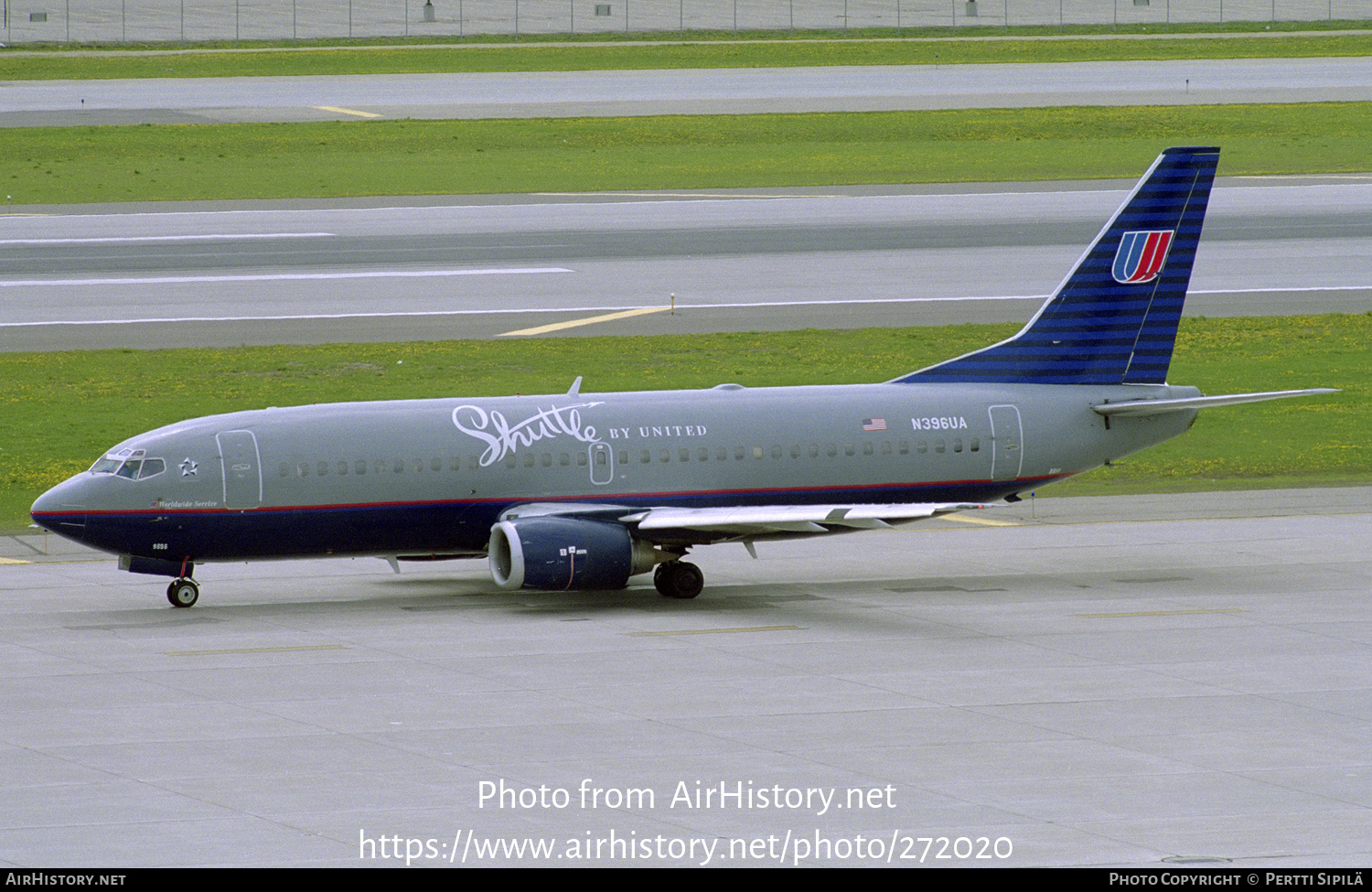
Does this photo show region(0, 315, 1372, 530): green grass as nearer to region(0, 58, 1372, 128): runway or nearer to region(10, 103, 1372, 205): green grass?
region(10, 103, 1372, 205): green grass

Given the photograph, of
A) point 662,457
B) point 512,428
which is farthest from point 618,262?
point 512,428

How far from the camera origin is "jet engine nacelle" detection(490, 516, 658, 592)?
117ft

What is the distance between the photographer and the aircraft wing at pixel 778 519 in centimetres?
3534

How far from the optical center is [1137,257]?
41.3 m

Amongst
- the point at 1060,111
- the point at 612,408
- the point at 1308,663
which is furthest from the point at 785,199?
the point at 1308,663

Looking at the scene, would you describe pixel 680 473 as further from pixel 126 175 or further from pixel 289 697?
pixel 126 175

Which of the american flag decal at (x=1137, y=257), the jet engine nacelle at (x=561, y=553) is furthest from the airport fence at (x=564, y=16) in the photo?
the jet engine nacelle at (x=561, y=553)

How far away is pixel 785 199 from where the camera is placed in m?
89.8

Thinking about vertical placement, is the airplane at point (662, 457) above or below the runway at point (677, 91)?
below

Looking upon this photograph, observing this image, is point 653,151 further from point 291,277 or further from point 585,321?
point 585,321

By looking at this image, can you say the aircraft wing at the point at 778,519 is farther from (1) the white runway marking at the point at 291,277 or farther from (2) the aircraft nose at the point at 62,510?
(1) the white runway marking at the point at 291,277

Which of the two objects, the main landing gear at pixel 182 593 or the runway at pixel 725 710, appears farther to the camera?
the main landing gear at pixel 182 593

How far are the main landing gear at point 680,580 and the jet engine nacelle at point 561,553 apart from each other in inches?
39.1

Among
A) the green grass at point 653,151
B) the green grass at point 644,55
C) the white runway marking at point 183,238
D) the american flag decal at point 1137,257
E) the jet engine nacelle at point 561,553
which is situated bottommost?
the jet engine nacelle at point 561,553
